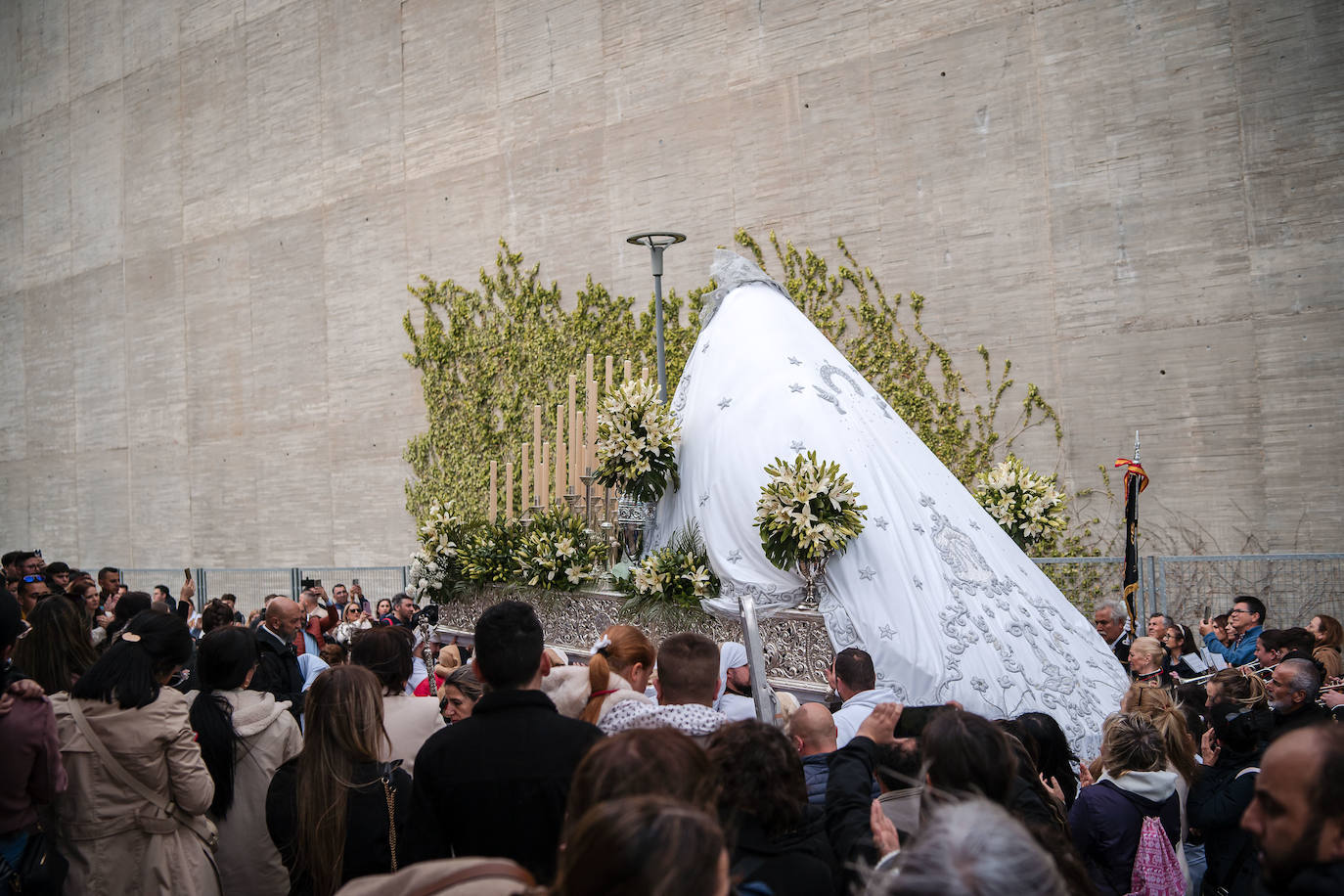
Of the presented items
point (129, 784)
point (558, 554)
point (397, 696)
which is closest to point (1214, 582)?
point (558, 554)

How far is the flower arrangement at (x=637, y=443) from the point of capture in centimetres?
714

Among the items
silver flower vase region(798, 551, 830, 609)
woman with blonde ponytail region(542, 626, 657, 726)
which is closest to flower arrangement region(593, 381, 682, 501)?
silver flower vase region(798, 551, 830, 609)

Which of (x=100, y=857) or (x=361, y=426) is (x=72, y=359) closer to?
(x=361, y=426)

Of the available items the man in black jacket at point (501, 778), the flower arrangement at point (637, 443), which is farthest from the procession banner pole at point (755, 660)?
the flower arrangement at point (637, 443)

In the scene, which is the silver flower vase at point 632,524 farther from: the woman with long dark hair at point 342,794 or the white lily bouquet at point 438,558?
the woman with long dark hair at point 342,794

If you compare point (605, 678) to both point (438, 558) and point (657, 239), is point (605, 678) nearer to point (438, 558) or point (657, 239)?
point (438, 558)

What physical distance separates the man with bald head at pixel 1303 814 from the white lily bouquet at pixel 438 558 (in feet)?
22.0

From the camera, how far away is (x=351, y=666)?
3537 mm

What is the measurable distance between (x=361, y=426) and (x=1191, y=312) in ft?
41.8

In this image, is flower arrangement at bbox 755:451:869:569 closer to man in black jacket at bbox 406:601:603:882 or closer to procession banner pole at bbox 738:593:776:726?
procession banner pole at bbox 738:593:776:726

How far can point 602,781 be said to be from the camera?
206 cm

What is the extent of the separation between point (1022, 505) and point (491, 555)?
395 centimetres

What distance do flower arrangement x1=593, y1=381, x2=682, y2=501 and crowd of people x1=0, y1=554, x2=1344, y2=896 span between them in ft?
7.04

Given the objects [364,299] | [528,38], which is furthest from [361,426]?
[528,38]
